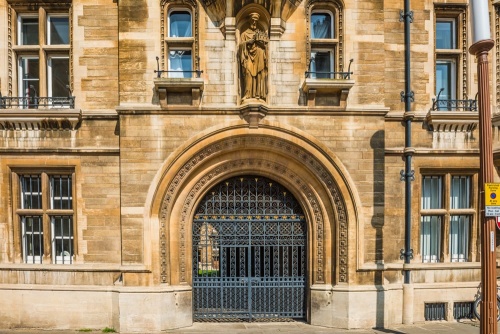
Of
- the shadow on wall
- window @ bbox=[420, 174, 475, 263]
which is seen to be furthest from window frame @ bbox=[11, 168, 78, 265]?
window @ bbox=[420, 174, 475, 263]

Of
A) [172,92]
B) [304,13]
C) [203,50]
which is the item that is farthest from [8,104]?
[304,13]

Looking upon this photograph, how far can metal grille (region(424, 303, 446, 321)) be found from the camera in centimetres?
879

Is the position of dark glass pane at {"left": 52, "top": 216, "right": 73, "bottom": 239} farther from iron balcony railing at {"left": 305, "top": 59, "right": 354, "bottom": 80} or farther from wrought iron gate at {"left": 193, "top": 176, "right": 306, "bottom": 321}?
iron balcony railing at {"left": 305, "top": 59, "right": 354, "bottom": 80}

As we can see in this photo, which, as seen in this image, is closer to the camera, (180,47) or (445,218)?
(180,47)

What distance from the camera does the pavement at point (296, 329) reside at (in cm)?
818

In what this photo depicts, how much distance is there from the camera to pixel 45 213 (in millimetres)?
8586

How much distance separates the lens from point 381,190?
8.48 metres

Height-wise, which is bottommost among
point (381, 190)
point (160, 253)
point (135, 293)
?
point (135, 293)

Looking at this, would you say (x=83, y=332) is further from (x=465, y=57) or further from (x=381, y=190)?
(x=465, y=57)

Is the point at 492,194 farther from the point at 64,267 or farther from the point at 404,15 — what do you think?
the point at 64,267

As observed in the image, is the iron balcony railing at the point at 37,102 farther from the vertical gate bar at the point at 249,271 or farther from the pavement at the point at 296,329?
the pavement at the point at 296,329

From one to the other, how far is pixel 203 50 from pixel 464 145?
625cm

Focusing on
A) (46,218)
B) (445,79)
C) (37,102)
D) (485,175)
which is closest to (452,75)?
(445,79)

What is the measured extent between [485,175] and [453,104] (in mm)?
3482
